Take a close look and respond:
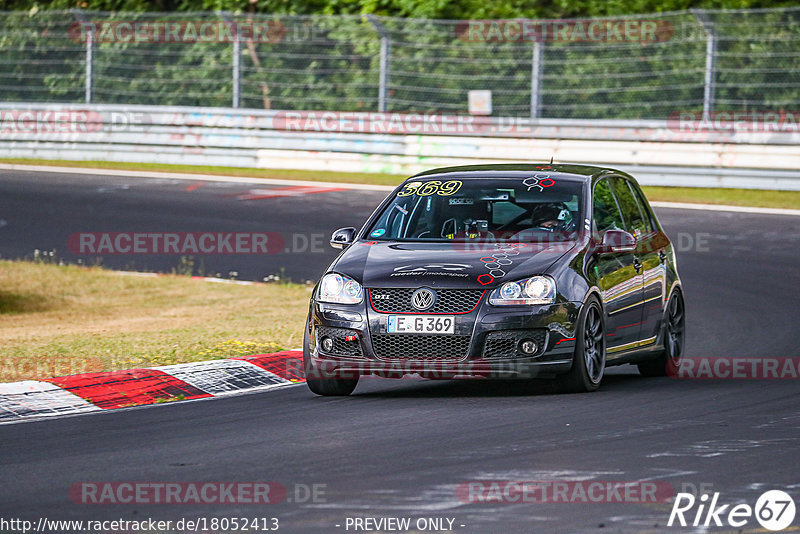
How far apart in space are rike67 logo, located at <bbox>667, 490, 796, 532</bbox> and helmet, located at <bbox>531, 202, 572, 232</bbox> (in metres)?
3.84

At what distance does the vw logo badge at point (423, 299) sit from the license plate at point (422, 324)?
0.06m

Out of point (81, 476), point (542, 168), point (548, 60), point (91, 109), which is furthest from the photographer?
point (91, 109)

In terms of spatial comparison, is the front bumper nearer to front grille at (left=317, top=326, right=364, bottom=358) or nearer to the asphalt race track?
front grille at (left=317, top=326, right=364, bottom=358)

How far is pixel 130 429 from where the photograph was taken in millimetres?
7969

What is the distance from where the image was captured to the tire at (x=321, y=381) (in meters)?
9.23

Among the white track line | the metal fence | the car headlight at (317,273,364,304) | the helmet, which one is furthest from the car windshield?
the metal fence

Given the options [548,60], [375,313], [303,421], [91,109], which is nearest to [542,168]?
[375,313]

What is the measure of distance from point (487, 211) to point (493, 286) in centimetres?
119

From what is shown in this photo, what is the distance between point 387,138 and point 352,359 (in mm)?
16645

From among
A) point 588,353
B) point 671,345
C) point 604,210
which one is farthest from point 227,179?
point 588,353

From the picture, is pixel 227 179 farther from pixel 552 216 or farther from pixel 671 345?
pixel 552 216

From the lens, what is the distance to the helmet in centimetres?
965

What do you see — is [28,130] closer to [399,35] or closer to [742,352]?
[399,35]

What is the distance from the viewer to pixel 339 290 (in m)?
9.09
